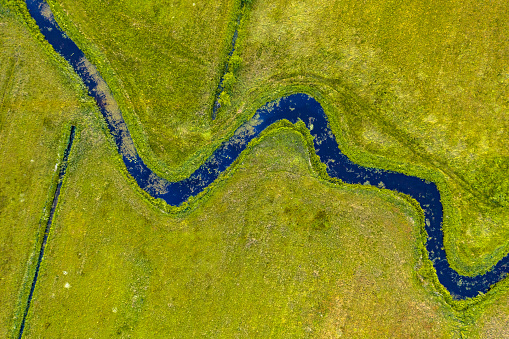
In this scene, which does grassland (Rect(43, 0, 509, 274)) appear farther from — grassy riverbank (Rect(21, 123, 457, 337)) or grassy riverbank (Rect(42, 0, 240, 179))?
grassy riverbank (Rect(21, 123, 457, 337))

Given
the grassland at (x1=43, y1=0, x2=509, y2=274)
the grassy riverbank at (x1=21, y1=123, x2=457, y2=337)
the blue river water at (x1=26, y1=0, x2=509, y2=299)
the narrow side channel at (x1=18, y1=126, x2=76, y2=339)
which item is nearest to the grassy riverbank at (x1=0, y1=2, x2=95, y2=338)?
the narrow side channel at (x1=18, y1=126, x2=76, y2=339)

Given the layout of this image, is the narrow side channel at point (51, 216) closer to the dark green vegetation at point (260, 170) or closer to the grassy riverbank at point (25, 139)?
the grassy riverbank at point (25, 139)

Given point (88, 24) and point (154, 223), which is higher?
point (88, 24)

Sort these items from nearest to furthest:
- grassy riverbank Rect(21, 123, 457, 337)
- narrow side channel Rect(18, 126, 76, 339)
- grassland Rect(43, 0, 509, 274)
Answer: grassy riverbank Rect(21, 123, 457, 337) < grassland Rect(43, 0, 509, 274) < narrow side channel Rect(18, 126, 76, 339)

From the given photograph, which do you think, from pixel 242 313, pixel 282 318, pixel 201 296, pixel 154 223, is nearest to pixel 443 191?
pixel 282 318

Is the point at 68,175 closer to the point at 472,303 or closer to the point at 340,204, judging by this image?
the point at 340,204

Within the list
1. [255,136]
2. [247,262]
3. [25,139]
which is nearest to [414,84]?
[255,136]

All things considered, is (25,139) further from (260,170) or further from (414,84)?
(414,84)
